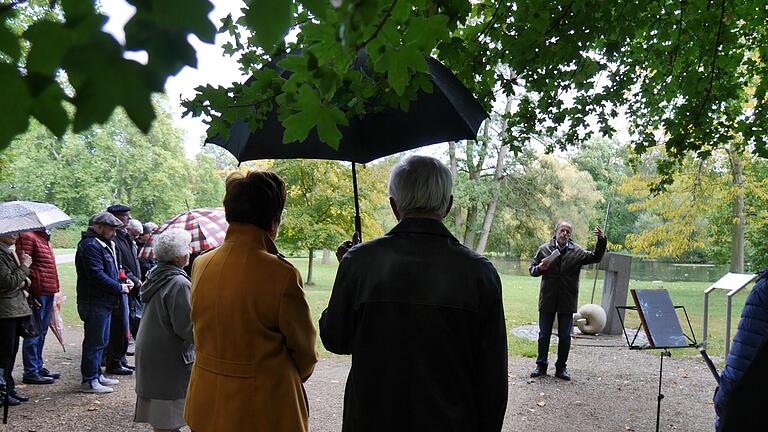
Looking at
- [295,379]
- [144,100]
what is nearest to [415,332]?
[295,379]

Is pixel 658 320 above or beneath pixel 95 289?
above

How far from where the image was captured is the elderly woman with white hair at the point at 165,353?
3738 mm

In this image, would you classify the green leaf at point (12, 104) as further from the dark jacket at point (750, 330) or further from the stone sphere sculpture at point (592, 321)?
the stone sphere sculpture at point (592, 321)

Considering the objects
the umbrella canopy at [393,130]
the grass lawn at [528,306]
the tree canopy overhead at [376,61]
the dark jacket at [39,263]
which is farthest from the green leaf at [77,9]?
the grass lawn at [528,306]

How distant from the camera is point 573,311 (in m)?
7.30

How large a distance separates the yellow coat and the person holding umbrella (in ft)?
12.2

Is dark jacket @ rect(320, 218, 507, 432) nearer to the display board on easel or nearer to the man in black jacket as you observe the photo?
the display board on easel

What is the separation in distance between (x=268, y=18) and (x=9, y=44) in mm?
370

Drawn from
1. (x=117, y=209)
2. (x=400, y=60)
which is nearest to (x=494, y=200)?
(x=117, y=209)

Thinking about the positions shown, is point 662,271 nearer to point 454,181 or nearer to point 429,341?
point 454,181

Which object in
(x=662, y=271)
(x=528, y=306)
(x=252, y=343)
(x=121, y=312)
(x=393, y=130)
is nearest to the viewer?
(x=252, y=343)

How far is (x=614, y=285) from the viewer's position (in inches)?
417

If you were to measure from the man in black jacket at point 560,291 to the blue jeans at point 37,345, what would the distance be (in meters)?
5.96

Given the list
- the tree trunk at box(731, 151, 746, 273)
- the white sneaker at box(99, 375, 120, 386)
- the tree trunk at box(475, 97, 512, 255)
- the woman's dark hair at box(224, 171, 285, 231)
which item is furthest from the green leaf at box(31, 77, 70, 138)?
the tree trunk at box(475, 97, 512, 255)
